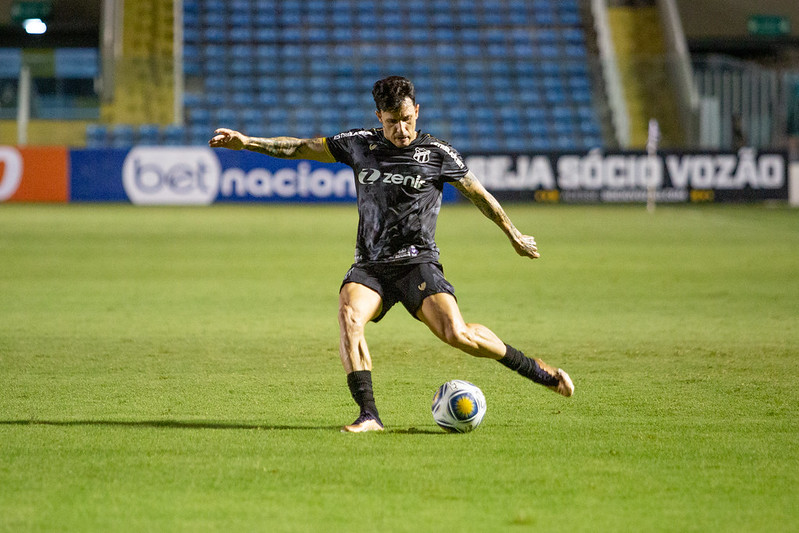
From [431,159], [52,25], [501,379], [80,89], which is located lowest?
[501,379]

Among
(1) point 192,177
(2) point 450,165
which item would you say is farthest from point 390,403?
(1) point 192,177

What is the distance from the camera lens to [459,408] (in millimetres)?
5855

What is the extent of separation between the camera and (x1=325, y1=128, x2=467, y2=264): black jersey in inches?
246

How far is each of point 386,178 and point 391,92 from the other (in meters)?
0.51

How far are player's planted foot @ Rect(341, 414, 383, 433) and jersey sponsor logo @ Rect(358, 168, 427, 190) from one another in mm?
1293

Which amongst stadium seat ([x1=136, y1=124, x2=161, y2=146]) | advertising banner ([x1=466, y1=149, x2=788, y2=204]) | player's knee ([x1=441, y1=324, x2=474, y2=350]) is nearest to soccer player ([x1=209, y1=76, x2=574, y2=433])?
player's knee ([x1=441, y1=324, x2=474, y2=350])

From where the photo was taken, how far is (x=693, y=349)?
9.04 m

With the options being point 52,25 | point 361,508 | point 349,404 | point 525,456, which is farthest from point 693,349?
point 52,25

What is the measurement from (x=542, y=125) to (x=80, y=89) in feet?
44.7

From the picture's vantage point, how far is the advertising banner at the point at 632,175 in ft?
96.5

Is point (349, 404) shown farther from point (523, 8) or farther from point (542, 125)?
point (523, 8)

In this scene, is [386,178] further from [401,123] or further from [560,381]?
[560,381]

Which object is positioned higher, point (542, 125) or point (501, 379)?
point (542, 125)

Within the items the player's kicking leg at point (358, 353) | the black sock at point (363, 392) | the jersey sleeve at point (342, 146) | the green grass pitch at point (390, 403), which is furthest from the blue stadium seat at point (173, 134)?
the black sock at point (363, 392)
